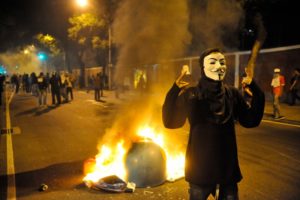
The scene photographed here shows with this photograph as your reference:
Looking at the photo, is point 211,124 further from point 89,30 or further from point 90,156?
point 89,30

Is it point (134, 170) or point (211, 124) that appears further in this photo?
point (134, 170)

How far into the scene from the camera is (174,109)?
8.96 ft

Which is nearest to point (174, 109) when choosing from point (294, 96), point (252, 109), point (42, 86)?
point (252, 109)

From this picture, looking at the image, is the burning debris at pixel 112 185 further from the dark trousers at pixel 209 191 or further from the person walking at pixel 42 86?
the person walking at pixel 42 86

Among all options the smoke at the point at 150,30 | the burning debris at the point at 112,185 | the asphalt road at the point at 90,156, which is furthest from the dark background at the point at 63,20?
the burning debris at the point at 112,185

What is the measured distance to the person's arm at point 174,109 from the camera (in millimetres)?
2713

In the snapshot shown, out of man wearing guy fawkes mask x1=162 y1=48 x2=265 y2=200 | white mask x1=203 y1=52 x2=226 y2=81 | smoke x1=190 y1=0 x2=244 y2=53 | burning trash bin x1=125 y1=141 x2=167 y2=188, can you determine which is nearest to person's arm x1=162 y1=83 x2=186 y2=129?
man wearing guy fawkes mask x1=162 y1=48 x2=265 y2=200


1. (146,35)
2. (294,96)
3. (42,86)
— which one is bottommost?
(294,96)

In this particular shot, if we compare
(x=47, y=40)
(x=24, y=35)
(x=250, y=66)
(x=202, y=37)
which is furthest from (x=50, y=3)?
(x=202, y=37)

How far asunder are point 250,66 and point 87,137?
31.8ft

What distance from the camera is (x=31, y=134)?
9484 mm

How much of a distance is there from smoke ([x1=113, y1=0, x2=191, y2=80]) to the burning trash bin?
3.57 meters

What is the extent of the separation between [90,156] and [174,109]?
445 centimetres

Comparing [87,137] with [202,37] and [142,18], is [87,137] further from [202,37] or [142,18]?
[202,37]
